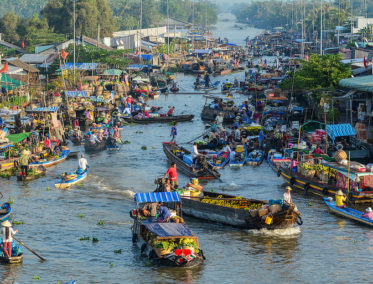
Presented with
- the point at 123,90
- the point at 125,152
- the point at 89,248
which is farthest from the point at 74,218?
the point at 123,90

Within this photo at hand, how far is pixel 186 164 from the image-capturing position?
31.7 m

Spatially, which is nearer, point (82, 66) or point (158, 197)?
point (158, 197)

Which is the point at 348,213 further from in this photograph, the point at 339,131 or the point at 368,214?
the point at 339,131

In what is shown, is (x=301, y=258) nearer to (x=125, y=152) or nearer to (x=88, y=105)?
(x=125, y=152)

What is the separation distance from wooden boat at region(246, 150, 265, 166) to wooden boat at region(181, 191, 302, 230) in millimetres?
9485

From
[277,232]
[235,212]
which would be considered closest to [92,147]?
[235,212]

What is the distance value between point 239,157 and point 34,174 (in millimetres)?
10535

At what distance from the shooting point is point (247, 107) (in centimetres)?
4850

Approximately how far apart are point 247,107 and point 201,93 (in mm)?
17984

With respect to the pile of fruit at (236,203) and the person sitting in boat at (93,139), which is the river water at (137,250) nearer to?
the pile of fruit at (236,203)

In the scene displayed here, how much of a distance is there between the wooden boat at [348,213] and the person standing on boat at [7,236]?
39.7 ft

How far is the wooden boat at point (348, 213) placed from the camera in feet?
75.4

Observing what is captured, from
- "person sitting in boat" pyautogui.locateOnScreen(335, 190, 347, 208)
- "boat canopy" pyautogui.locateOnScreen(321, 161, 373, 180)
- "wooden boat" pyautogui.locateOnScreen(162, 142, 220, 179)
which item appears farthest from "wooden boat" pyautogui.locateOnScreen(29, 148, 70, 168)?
"person sitting in boat" pyautogui.locateOnScreen(335, 190, 347, 208)

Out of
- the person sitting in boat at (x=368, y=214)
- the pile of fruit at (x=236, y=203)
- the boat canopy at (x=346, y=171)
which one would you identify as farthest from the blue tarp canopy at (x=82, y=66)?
the person sitting in boat at (x=368, y=214)
